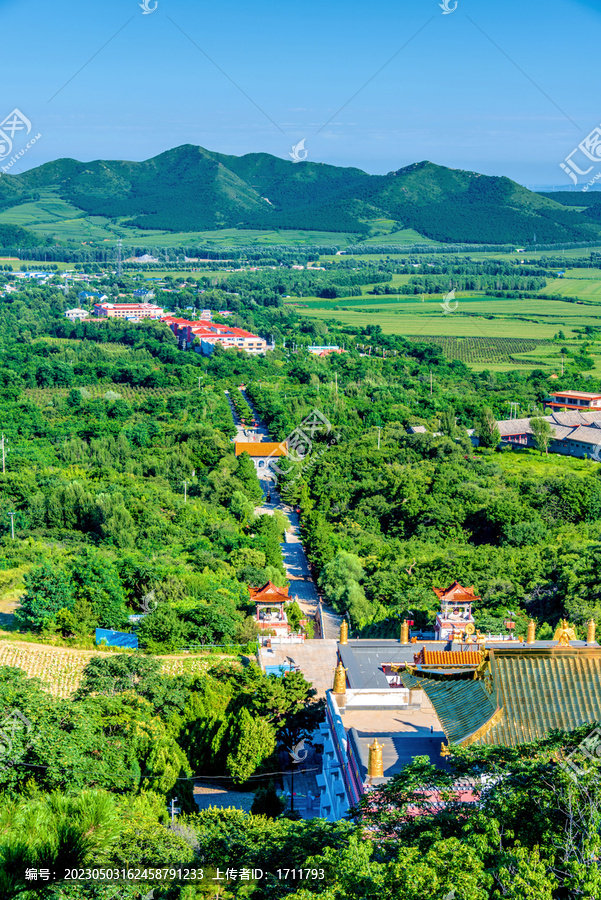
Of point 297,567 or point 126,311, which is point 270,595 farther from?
point 126,311

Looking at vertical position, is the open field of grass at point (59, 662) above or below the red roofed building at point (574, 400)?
below

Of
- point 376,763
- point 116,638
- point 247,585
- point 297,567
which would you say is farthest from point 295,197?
point 376,763

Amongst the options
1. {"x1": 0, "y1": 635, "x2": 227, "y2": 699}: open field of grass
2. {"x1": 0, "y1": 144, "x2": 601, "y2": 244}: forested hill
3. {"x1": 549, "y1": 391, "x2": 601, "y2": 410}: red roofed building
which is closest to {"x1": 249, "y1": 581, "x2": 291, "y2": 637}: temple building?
{"x1": 0, "y1": 635, "x2": 227, "y2": 699}: open field of grass

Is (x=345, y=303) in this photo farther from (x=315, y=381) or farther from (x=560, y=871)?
(x=560, y=871)

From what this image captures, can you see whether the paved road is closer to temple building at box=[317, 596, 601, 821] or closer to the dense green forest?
the dense green forest

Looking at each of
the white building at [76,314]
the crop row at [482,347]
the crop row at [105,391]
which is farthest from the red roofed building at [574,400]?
the white building at [76,314]

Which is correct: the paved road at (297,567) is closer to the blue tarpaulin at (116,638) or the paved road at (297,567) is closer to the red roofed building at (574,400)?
the blue tarpaulin at (116,638)
